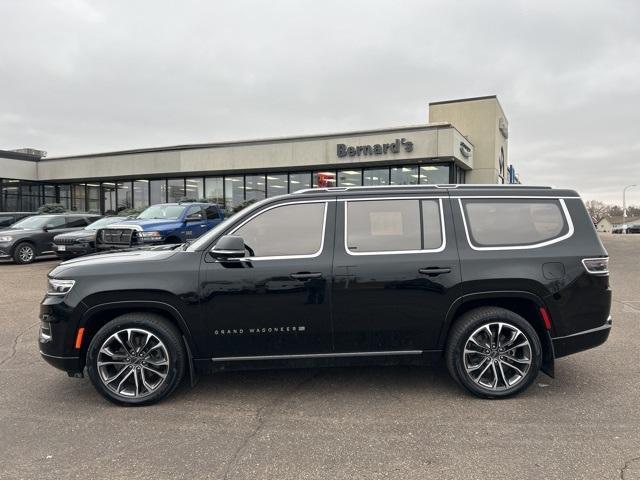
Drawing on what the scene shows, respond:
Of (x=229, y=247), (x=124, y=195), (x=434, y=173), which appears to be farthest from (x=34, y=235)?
(x=434, y=173)

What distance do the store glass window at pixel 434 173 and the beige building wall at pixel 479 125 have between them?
13.2 feet

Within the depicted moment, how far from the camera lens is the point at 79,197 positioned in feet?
101

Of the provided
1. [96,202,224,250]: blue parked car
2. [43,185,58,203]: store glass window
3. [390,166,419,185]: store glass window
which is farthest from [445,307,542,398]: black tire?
[43,185,58,203]: store glass window

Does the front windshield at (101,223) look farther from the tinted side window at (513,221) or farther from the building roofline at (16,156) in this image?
the building roofline at (16,156)

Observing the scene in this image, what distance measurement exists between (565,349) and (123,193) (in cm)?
2883

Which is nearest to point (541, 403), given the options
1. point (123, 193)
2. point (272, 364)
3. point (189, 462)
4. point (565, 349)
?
point (565, 349)

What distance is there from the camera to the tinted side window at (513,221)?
420 centimetres

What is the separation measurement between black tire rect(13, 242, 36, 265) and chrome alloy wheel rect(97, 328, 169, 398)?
12820mm

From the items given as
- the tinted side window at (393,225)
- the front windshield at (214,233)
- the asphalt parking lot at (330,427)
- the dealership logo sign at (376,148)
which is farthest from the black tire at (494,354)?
the dealership logo sign at (376,148)

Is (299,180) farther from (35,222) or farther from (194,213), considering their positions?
(35,222)

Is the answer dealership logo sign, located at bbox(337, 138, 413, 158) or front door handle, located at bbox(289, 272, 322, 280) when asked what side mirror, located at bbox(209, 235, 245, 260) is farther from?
dealership logo sign, located at bbox(337, 138, 413, 158)

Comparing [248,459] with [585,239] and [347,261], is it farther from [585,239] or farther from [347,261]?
[585,239]

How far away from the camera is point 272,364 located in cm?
403

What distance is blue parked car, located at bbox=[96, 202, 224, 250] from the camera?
1172 cm
